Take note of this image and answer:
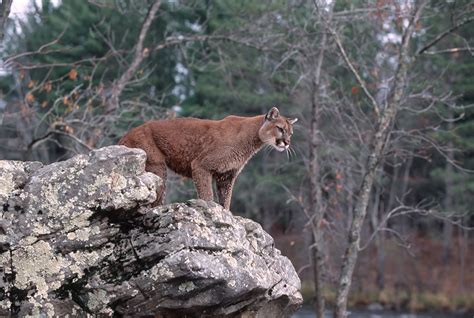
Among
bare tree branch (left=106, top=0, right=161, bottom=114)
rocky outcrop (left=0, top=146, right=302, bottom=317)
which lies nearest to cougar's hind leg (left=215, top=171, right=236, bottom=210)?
rocky outcrop (left=0, top=146, right=302, bottom=317)

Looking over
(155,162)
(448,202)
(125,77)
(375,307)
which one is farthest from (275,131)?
(448,202)

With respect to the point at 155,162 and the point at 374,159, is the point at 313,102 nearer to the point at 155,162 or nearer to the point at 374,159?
the point at 374,159

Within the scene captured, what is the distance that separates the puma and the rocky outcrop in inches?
92.6

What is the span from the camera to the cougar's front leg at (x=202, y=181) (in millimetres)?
9469

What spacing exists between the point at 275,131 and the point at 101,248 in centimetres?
370

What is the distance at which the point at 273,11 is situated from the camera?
19188 millimetres

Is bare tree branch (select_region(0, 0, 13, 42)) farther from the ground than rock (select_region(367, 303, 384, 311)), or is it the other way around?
bare tree branch (select_region(0, 0, 13, 42))

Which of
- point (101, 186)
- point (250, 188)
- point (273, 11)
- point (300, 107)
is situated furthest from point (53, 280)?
point (250, 188)

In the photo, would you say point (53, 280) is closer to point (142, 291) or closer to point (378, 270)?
point (142, 291)

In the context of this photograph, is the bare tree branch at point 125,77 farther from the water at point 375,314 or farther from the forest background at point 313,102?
the water at point 375,314

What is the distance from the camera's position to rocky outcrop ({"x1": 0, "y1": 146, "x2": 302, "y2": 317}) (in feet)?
22.1

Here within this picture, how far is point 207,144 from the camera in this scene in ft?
31.9

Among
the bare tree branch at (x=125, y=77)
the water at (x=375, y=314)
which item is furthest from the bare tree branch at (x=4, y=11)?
the water at (x=375, y=314)

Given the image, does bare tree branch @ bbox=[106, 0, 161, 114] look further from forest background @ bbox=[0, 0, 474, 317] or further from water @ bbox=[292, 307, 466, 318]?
water @ bbox=[292, 307, 466, 318]
